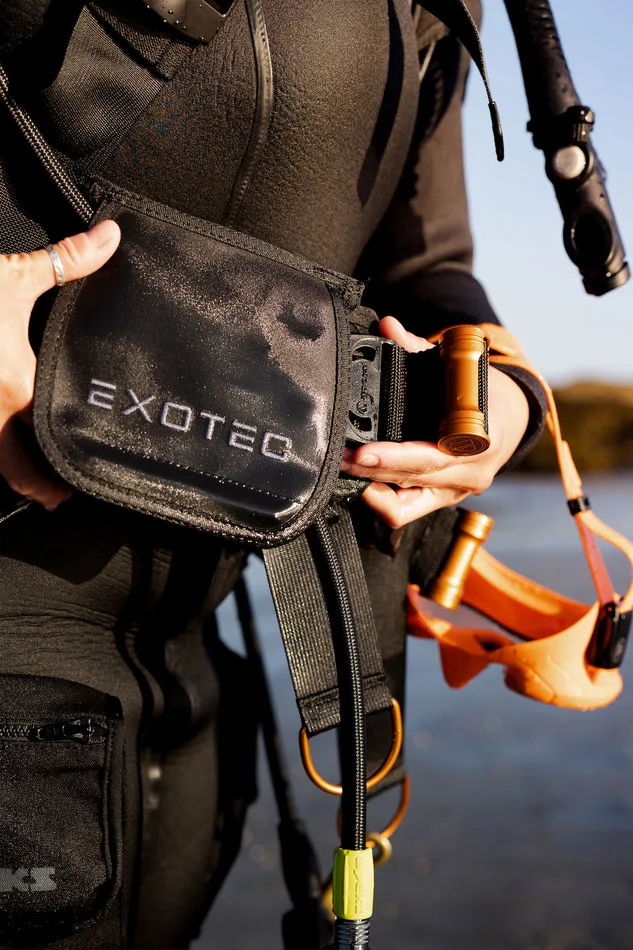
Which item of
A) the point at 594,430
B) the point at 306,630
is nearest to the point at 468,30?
the point at 306,630

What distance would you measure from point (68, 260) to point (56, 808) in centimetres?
55

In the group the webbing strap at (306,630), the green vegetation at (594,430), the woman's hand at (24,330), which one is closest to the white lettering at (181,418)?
the woman's hand at (24,330)

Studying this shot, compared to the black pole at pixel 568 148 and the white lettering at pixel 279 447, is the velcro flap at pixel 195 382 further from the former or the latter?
the black pole at pixel 568 148

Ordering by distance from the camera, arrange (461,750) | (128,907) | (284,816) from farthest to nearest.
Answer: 1. (461,750)
2. (284,816)
3. (128,907)

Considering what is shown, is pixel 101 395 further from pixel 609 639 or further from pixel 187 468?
pixel 609 639

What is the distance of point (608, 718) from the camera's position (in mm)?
3000

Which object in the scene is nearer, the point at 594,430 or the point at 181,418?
the point at 181,418

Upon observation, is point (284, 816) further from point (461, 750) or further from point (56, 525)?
point (461, 750)

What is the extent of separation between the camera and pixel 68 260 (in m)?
0.73

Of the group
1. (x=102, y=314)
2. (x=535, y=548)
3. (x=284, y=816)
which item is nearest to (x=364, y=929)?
(x=284, y=816)

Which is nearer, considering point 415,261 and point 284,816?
point 415,261

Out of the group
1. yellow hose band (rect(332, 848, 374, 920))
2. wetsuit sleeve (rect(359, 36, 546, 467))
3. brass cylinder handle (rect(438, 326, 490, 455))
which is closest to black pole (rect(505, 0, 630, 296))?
wetsuit sleeve (rect(359, 36, 546, 467))

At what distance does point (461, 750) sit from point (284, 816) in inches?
60.0

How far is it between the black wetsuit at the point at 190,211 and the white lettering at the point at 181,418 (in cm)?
19
